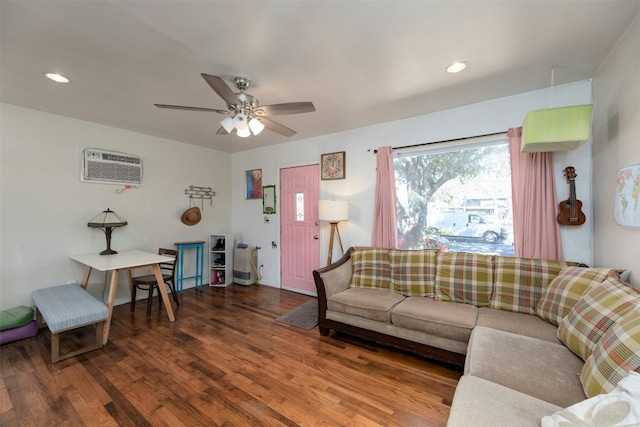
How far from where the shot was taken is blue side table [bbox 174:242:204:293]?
4.24 m

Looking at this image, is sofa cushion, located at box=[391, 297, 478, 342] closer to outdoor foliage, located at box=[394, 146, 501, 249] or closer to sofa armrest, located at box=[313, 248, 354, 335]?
sofa armrest, located at box=[313, 248, 354, 335]

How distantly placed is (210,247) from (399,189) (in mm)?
3438

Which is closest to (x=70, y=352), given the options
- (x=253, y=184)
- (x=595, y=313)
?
(x=253, y=184)

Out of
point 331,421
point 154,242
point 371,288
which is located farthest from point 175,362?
point 154,242

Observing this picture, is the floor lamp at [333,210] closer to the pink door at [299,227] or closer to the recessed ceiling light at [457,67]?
the pink door at [299,227]

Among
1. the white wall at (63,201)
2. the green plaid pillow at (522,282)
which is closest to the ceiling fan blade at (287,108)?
the green plaid pillow at (522,282)

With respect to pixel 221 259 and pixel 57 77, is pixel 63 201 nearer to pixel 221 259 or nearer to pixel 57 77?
pixel 57 77

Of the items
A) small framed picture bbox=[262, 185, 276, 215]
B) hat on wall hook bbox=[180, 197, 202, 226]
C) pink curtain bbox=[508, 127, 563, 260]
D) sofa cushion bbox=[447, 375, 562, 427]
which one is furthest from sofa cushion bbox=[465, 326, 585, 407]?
hat on wall hook bbox=[180, 197, 202, 226]

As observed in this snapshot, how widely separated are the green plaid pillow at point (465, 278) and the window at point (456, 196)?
44 centimetres

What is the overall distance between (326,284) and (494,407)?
1.75 meters

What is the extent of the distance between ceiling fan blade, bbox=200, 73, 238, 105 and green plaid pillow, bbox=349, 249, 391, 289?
212cm

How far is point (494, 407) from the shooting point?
1.10 metres

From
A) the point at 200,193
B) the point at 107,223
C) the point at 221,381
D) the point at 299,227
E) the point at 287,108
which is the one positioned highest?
the point at 287,108

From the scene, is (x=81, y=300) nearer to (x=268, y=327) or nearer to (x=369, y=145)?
(x=268, y=327)
